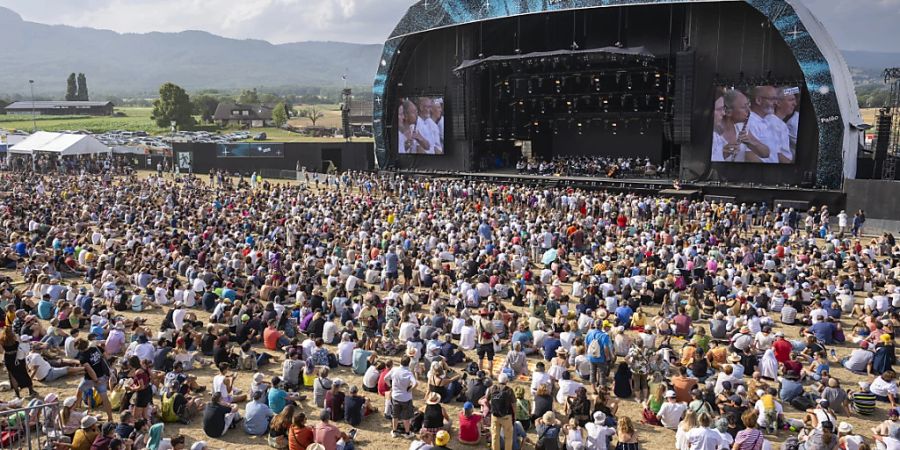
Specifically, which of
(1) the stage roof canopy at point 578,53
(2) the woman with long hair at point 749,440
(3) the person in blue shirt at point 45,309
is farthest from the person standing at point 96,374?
(1) the stage roof canopy at point 578,53

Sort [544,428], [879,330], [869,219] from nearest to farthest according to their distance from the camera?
[544,428]
[879,330]
[869,219]

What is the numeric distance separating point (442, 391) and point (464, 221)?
1293 cm

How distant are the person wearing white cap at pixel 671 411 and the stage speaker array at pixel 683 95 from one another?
23115 mm

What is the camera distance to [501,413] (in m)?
7.88

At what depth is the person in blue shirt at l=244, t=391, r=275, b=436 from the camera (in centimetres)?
884

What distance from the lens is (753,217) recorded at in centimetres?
2525

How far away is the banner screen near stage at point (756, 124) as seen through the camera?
2770 centimetres

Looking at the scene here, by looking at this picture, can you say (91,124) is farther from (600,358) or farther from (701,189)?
(600,358)

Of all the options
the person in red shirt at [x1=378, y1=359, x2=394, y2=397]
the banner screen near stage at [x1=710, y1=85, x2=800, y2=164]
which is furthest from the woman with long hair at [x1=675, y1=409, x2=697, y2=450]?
the banner screen near stage at [x1=710, y1=85, x2=800, y2=164]

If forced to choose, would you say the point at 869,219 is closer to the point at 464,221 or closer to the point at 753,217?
the point at 753,217

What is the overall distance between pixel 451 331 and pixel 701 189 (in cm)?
2046

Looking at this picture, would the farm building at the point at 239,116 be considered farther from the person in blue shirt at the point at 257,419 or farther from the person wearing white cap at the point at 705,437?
the person wearing white cap at the point at 705,437

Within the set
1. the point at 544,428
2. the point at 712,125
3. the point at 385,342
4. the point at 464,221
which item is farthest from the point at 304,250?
the point at 712,125

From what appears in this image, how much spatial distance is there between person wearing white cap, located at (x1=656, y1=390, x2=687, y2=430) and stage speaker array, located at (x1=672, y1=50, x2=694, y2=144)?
23115 mm
